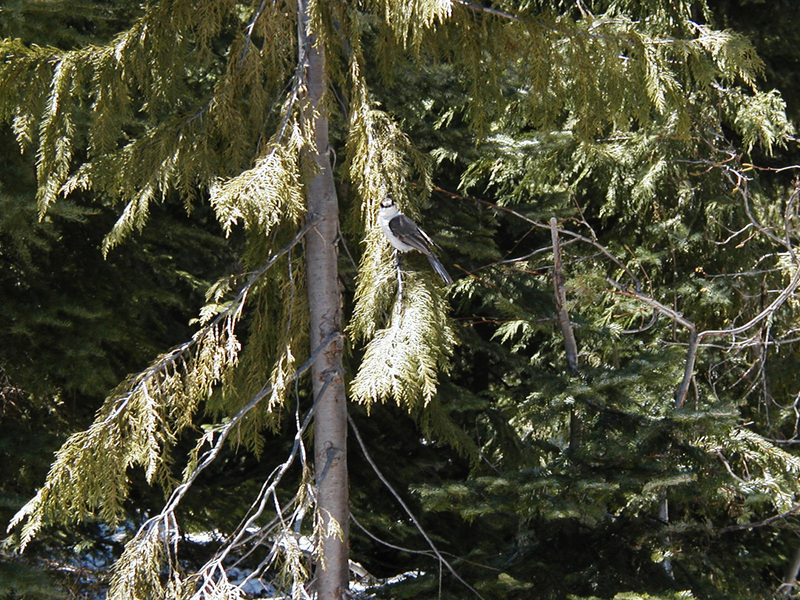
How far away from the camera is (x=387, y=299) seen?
8.84 feet

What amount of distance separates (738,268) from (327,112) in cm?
406

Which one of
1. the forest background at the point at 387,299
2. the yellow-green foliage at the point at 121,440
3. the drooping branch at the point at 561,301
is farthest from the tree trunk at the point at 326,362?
the drooping branch at the point at 561,301

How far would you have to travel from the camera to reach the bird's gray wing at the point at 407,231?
2.69 metres

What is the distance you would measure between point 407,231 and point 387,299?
25 cm

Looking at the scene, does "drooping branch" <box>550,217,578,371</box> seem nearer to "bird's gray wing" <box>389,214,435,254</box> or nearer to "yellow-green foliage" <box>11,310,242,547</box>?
"bird's gray wing" <box>389,214,435,254</box>

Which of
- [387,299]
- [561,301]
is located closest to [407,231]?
[387,299]

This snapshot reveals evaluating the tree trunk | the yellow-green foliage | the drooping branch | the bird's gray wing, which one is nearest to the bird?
the bird's gray wing

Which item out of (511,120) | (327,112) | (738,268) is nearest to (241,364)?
(327,112)

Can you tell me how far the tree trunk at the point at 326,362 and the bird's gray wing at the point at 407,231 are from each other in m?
0.49

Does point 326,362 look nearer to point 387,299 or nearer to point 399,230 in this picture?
point 387,299

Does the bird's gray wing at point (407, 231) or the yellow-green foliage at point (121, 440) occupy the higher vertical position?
the bird's gray wing at point (407, 231)

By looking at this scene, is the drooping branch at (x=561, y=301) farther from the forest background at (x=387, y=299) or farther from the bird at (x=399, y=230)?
the bird at (x=399, y=230)

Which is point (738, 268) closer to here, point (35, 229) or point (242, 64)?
point (242, 64)

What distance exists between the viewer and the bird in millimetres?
2688
